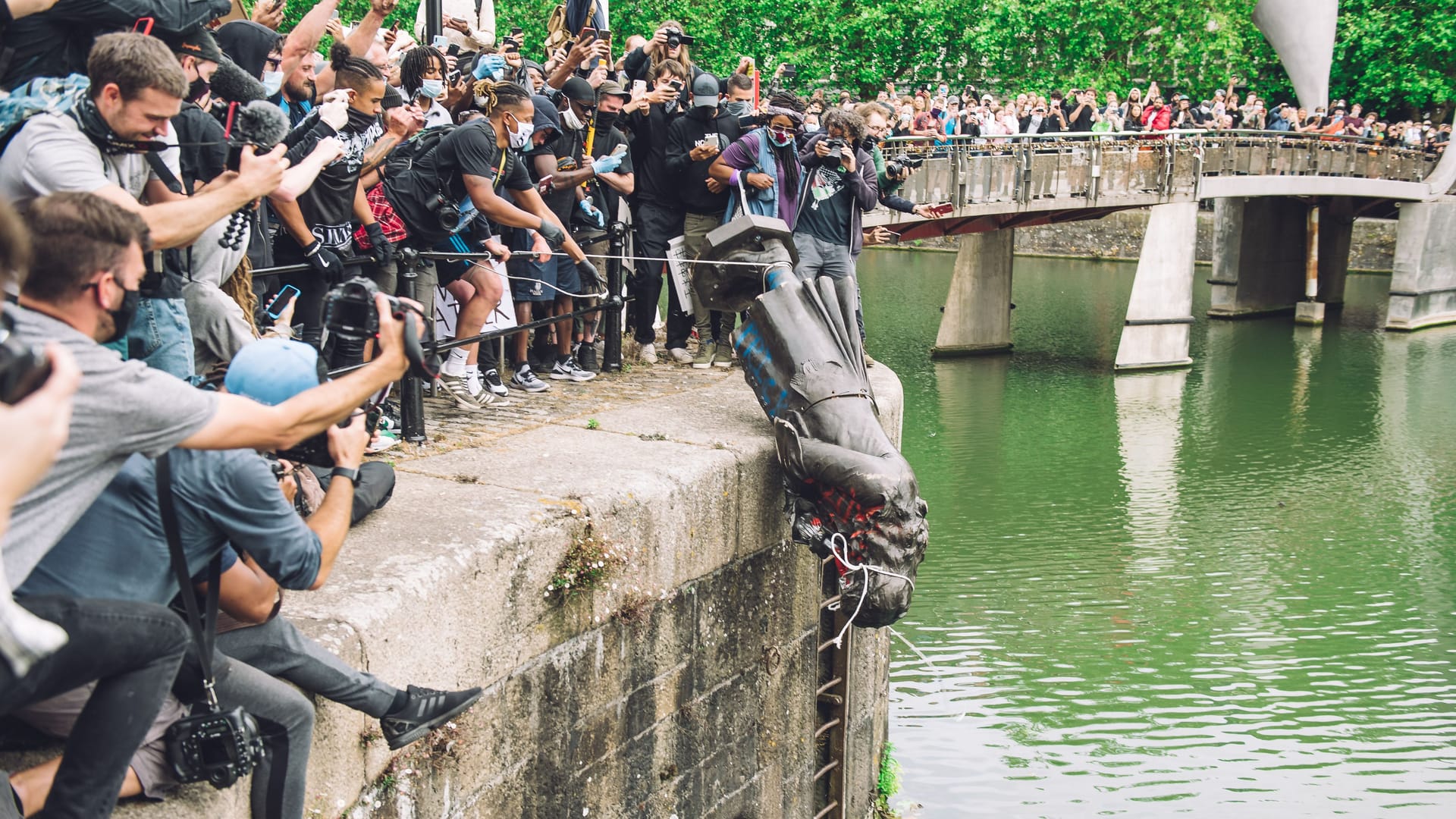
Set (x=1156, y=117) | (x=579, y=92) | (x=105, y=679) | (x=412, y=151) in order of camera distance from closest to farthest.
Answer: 1. (x=105, y=679)
2. (x=412, y=151)
3. (x=579, y=92)
4. (x=1156, y=117)

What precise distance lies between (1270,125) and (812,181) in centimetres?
2454

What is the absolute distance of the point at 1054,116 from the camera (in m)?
24.4

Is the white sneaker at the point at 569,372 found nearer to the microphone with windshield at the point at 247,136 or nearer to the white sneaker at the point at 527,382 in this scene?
the white sneaker at the point at 527,382

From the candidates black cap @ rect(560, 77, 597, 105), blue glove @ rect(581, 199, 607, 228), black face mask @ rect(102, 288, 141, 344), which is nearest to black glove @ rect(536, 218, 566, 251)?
blue glove @ rect(581, 199, 607, 228)

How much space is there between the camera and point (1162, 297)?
22.6 meters

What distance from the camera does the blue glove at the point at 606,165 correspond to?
7723 millimetres

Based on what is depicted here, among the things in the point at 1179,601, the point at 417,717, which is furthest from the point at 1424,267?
the point at 417,717

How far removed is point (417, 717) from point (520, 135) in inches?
146

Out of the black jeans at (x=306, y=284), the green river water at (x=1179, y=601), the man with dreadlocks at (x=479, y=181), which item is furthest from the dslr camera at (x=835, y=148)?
the green river water at (x=1179, y=601)

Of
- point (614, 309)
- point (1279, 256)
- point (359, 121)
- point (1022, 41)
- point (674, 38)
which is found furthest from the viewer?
point (1022, 41)

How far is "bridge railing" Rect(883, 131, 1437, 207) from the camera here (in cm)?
1933

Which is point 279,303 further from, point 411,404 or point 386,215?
point 386,215

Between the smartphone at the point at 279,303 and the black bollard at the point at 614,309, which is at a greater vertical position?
the smartphone at the point at 279,303

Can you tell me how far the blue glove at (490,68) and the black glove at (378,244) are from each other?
154cm
